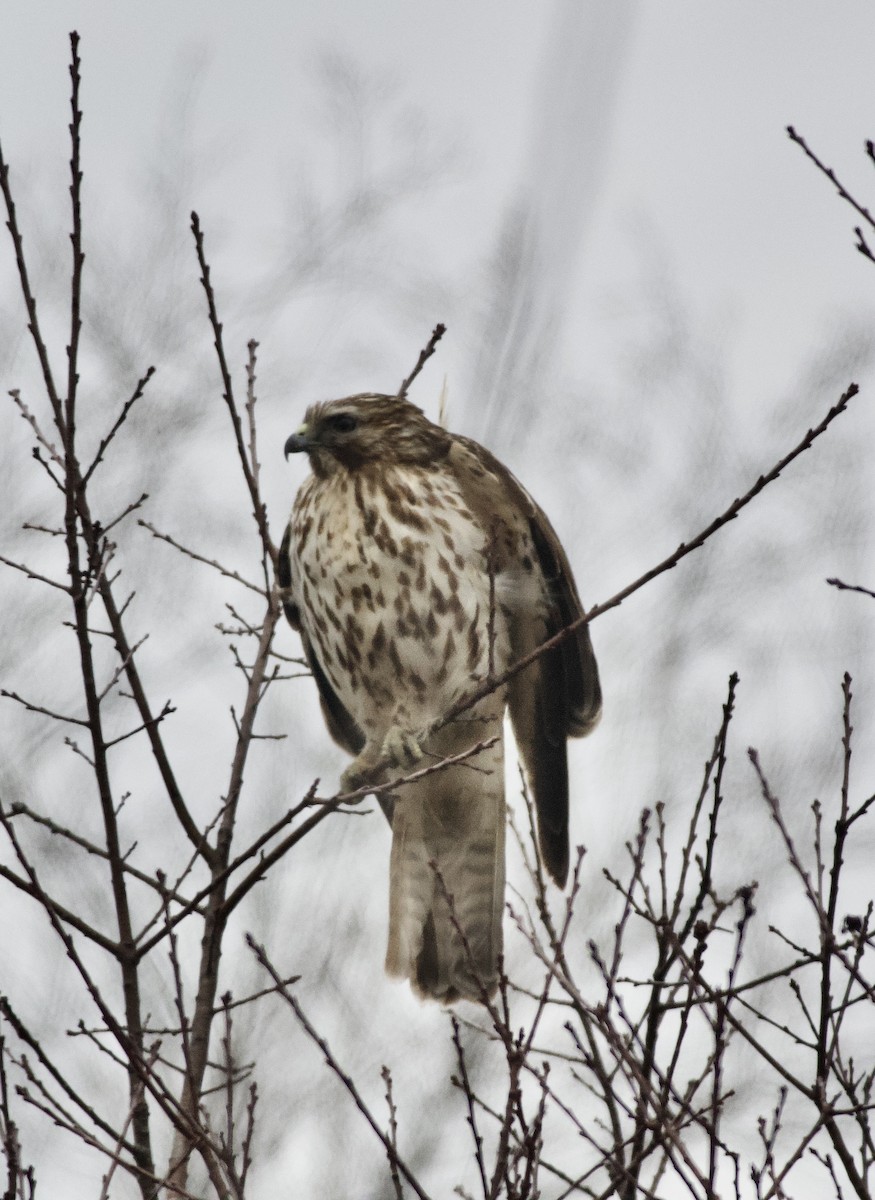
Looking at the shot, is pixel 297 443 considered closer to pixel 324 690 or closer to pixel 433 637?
pixel 433 637

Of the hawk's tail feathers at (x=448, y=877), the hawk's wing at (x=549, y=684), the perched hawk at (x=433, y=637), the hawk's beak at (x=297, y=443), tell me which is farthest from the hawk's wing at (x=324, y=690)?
the hawk's wing at (x=549, y=684)

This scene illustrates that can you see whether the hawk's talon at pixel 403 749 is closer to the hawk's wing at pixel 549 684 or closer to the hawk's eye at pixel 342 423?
the hawk's wing at pixel 549 684

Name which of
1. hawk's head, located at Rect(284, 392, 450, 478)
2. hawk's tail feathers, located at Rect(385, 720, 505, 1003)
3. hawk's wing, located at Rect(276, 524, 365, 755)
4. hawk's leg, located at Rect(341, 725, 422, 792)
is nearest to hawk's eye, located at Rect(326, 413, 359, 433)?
A: hawk's head, located at Rect(284, 392, 450, 478)

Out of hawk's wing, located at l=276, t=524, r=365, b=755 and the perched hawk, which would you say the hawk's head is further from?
hawk's wing, located at l=276, t=524, r=365, b=755

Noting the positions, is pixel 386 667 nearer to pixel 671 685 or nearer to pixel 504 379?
pixel 504 379

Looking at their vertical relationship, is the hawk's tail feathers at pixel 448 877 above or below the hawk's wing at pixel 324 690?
below

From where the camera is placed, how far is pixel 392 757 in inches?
180

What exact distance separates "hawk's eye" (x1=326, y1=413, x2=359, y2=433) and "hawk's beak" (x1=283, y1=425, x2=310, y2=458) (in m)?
0.08

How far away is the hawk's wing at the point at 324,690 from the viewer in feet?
16.1

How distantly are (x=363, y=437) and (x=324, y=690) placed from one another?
0.88 m

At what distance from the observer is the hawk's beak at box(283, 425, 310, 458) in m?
4.75

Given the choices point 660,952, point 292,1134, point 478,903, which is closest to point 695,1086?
point 660,952

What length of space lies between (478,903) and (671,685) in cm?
536

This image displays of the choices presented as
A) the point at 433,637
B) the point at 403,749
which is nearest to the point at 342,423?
the point at 433,637
